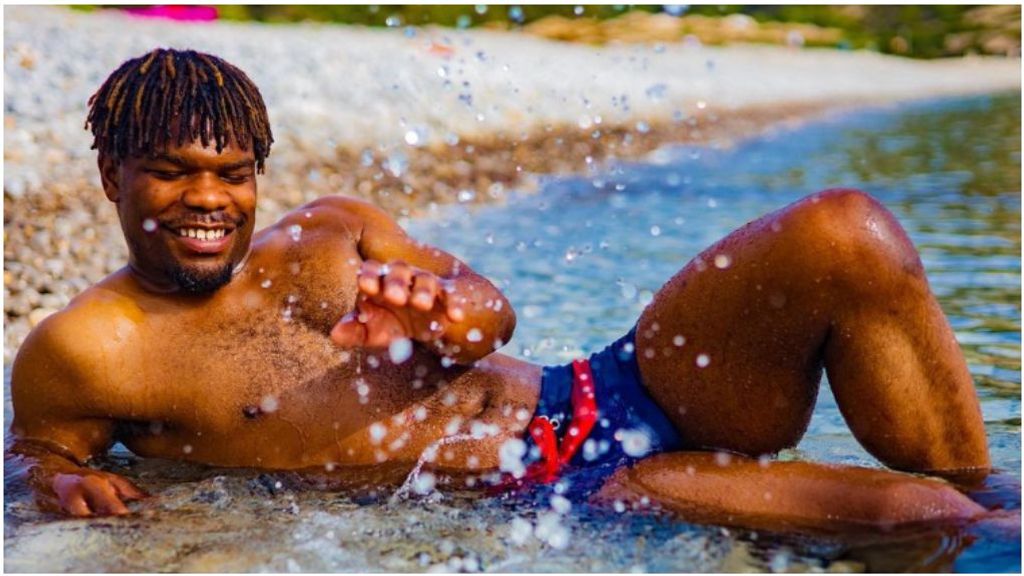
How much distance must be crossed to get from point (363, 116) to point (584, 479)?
38.6 ft

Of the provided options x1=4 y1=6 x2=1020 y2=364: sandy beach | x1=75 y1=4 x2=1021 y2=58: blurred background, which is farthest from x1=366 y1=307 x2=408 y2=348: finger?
x1=75 y1=4 x2=1021 y2=58: blurred background

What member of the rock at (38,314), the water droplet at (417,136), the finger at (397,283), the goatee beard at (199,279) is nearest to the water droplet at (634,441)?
the finger at (397,283)

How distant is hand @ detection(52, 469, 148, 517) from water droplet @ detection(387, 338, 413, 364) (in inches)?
34.4

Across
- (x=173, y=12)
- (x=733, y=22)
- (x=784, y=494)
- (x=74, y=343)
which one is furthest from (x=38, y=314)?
(x=733, y=22)

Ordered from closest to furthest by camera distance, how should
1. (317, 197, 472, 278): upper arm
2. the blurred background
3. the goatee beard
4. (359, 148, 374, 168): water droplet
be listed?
the goatee beard, (317, 197, 472, 278): upper arm, (359, 148, 374, 168): water droplet, the blurred background

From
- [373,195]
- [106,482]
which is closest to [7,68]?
[373,195]

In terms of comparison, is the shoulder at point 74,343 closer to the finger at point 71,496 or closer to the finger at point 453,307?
the finger at point 71,496

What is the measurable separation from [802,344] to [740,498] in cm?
45

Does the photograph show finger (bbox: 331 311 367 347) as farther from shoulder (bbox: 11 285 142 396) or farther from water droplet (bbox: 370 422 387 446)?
shoulder (bbox: 11 285 142 396)

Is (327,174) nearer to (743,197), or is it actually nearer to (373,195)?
(373,195)

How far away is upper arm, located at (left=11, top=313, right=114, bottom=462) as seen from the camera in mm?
3695

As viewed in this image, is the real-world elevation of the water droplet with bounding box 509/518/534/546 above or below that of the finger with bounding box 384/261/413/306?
below

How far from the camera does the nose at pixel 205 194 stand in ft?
12.1

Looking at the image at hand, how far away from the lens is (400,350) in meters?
3.73
